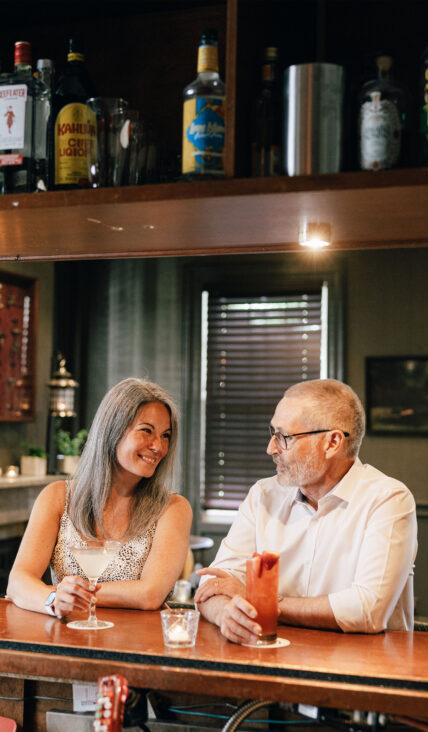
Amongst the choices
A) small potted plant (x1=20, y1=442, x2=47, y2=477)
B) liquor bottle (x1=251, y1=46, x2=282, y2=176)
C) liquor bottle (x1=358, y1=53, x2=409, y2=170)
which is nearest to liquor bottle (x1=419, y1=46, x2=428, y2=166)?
liquor bottle (x1=358, y1=53, x2=409, y2=170)

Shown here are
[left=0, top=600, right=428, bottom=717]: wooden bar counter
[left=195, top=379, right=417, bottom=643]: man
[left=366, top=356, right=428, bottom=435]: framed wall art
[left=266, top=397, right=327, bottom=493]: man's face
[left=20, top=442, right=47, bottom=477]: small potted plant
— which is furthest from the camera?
[left=20, top=442, right=47, bottom=477]: small potted plant

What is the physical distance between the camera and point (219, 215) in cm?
179

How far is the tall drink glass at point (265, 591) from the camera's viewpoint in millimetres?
1613

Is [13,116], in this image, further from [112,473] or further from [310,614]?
[310,614]

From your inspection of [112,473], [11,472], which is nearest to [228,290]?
[11,472]

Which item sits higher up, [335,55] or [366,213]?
[335,55]

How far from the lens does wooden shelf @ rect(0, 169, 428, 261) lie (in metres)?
1.59

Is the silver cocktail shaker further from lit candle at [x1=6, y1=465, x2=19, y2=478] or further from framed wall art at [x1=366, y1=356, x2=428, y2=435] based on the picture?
lit candle at [x1=6, y1=465, x2=19, y2=478]

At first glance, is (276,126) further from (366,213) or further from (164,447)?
(164,447)

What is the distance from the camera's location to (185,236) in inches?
79.2

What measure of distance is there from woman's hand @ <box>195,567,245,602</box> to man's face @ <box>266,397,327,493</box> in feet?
1.05

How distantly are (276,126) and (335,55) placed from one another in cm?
38

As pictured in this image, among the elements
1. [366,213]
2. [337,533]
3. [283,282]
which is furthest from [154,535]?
[283,282]

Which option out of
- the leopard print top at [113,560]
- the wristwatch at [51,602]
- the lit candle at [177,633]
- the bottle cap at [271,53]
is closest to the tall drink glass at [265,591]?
the lit candle at [177,633]
